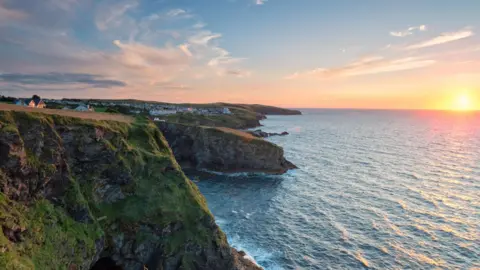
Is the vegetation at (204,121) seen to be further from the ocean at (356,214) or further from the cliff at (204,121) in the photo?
the ocean at (356,214)

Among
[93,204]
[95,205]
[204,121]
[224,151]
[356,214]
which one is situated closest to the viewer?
[93,204]

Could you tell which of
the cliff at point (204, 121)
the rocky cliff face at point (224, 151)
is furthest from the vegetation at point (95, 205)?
the cliff at point (204, 121)

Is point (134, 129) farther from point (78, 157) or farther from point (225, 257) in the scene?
point (225, 257)

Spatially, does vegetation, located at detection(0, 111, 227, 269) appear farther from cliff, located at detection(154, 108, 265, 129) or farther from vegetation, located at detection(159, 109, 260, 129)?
cliff, located at detection(154, 108, 265, 129)

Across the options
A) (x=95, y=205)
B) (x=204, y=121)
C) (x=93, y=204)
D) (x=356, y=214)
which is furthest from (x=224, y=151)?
(x=204, y=121)

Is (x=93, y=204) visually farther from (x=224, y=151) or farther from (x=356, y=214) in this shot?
(x=224, y=151)

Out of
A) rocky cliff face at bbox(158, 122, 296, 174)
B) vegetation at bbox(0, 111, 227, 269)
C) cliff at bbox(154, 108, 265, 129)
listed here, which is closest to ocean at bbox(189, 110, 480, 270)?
rocky cliff face at bbox(158, 122, 296, 174)
